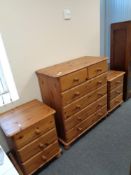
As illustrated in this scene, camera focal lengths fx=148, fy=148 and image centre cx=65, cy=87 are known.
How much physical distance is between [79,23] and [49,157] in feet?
5.83

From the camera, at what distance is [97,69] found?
1.86m

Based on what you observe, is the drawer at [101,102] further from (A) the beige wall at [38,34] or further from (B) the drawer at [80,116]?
(A) the beige wall at [38,34]

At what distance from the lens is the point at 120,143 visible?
1.79 meters

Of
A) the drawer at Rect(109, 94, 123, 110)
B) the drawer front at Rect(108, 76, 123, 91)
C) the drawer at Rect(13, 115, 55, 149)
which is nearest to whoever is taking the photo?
the drawer at Rect(13, 115, 55, 149)

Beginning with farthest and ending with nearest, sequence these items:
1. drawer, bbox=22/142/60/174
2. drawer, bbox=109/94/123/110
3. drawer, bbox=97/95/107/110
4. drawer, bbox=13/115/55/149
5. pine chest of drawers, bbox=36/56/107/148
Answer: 1. drawer, bbox=109/94/123/110
2. drawer, bbox=97/95/107/110
3. pine chest of drawers, bbox=36/56/107/148
4. drawer, bbox=22/142/60/174
5. drawer, bbox=13/115/55/149

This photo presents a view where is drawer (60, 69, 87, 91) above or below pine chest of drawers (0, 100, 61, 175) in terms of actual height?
above

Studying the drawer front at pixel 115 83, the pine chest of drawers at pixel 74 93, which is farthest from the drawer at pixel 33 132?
the drawer front at pixel 115 83

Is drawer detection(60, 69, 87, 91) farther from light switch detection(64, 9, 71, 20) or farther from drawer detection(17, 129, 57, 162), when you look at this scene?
light switch detection(64, 9, 71, 20)

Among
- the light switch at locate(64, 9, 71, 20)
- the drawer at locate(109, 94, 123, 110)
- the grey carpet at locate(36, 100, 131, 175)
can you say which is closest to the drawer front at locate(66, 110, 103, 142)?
the grey carpet at locate(36, 100, 131, 175)

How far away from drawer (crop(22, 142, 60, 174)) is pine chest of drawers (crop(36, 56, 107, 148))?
0.66 feet

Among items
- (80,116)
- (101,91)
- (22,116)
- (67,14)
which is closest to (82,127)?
(80,116)

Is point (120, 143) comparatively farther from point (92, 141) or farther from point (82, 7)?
point (82, 7)

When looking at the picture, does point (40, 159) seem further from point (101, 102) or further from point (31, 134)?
point (101, 102)

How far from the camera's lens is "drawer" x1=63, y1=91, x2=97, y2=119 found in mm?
1638
